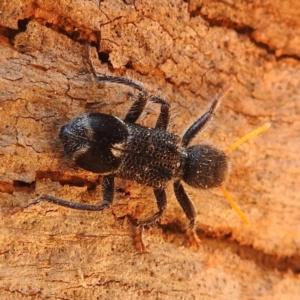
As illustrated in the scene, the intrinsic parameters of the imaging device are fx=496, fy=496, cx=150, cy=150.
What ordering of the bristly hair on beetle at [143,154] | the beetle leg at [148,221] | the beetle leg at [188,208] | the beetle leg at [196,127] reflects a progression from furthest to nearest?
the beetle leg at [196,127], the beetle leg at [188,208], the beetle leg at [148,221], the bristly hair on beetle at [143,154]

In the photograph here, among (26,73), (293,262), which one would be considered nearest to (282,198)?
(293,262)

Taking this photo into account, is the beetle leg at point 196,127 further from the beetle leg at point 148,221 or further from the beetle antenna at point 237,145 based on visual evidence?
the beetle leg at point 148,221

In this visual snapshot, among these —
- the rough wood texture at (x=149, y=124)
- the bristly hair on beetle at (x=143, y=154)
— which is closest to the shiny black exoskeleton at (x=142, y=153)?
the bristly hair on beetle at (x=143, y=154)

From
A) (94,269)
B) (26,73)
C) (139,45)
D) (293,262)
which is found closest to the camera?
(26,73)

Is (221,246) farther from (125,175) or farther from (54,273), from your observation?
(54,273)

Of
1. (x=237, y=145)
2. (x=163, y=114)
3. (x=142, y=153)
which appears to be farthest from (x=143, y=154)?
(x=237, y=145)

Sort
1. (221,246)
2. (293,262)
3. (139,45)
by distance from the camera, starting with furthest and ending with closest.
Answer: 1. (293,262)
2. (221,246)
3. (139,45)

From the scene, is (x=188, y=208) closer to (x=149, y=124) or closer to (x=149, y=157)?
(x=149, y=157)
